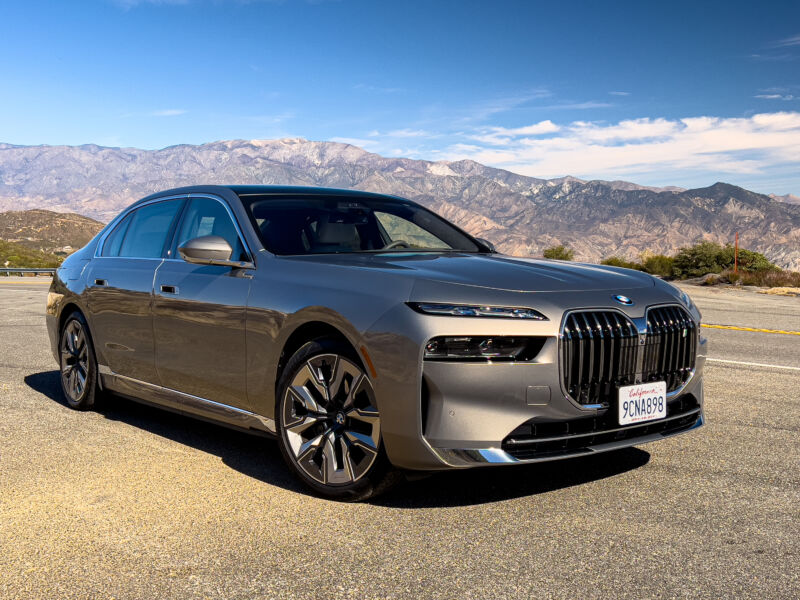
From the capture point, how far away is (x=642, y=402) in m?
4.04

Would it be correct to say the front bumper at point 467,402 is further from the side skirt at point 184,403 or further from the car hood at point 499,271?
the side skirt at point 184,403

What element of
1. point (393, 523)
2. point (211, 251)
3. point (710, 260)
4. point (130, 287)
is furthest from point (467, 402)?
point (710, 260)

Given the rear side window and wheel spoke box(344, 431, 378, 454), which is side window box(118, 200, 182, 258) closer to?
the rear side window

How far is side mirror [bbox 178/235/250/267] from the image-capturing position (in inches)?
185

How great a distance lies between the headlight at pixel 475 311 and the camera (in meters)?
3.74

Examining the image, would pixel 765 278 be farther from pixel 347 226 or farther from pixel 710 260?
pixel 347 226

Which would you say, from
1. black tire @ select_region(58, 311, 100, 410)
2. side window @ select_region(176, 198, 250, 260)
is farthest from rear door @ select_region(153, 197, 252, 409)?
black tire @ select_region(58, 311, 100, 410)

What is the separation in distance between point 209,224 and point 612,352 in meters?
2.74

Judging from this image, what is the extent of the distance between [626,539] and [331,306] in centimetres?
174

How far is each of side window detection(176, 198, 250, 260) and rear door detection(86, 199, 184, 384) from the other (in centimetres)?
17

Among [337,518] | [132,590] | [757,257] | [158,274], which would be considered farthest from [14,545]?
[757,257]

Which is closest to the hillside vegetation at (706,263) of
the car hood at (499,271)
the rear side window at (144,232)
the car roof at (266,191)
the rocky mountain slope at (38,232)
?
the car roof at (266,191)

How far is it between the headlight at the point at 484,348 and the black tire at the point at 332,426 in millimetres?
443

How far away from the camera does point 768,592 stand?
300 cm
